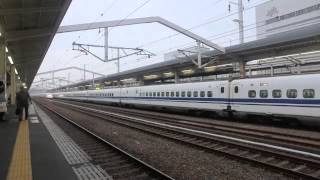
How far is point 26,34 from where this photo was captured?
25578 millimetres

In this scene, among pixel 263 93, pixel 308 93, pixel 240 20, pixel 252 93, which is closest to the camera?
pixel 308 93

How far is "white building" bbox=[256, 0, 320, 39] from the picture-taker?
4989 centimetres

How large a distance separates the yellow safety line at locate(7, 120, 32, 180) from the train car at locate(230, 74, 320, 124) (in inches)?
455

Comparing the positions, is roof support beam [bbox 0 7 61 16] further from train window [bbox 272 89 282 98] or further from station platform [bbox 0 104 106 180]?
train window [bbox 272 89 282 98]

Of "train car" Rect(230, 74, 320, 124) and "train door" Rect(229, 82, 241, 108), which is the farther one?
"train door" Rect(229, 82, 241, 108)

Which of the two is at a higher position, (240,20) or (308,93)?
(240,20)

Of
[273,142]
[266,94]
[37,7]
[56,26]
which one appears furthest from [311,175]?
[56,26]

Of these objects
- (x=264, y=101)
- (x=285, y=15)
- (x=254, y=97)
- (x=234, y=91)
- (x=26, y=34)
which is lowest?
(x=264, y=101)

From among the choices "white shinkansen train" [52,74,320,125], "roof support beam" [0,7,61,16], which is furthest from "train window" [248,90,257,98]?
"roof support beam" [0,7,61,16]

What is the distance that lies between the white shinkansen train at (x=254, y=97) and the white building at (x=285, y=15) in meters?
24.3

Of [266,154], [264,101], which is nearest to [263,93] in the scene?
[264,101]

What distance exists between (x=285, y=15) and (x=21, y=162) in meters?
50.5

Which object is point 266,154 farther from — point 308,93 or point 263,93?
point 263,93

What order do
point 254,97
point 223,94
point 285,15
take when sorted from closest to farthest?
point 254,97 < point 223,94 < point 285,15
